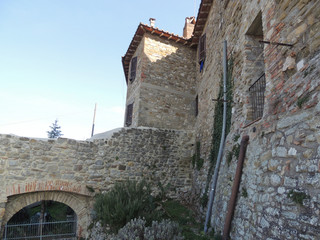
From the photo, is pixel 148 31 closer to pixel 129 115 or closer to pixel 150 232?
pixel 129 115

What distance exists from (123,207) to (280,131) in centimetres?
388

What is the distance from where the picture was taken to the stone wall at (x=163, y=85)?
9188 mm

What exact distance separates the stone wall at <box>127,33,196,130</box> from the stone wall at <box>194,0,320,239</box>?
485 centimetres

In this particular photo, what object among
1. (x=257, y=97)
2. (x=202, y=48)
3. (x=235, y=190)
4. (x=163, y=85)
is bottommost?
(x=235, y=190)

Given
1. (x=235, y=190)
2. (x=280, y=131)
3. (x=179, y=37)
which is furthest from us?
(x=179, y=37)

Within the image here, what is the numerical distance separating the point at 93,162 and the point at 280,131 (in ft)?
18.8

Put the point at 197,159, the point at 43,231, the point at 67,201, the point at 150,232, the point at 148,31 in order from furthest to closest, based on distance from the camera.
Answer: the point at 148,31
the point at 197,159
the point at 43,231
the point at 67,201
the point at 150,232

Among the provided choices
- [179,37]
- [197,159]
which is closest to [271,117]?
[197,159]

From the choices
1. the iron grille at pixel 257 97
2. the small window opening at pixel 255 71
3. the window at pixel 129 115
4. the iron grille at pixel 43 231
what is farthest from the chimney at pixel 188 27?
the iron grille at pixel 43 231

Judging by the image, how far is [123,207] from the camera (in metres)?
5.08

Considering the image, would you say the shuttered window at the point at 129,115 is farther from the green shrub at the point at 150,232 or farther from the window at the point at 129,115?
the green shrub at the point at 150,232

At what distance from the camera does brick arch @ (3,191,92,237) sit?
6.04 m

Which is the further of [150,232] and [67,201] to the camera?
[67,201]

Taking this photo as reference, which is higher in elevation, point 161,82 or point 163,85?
point 161,82
